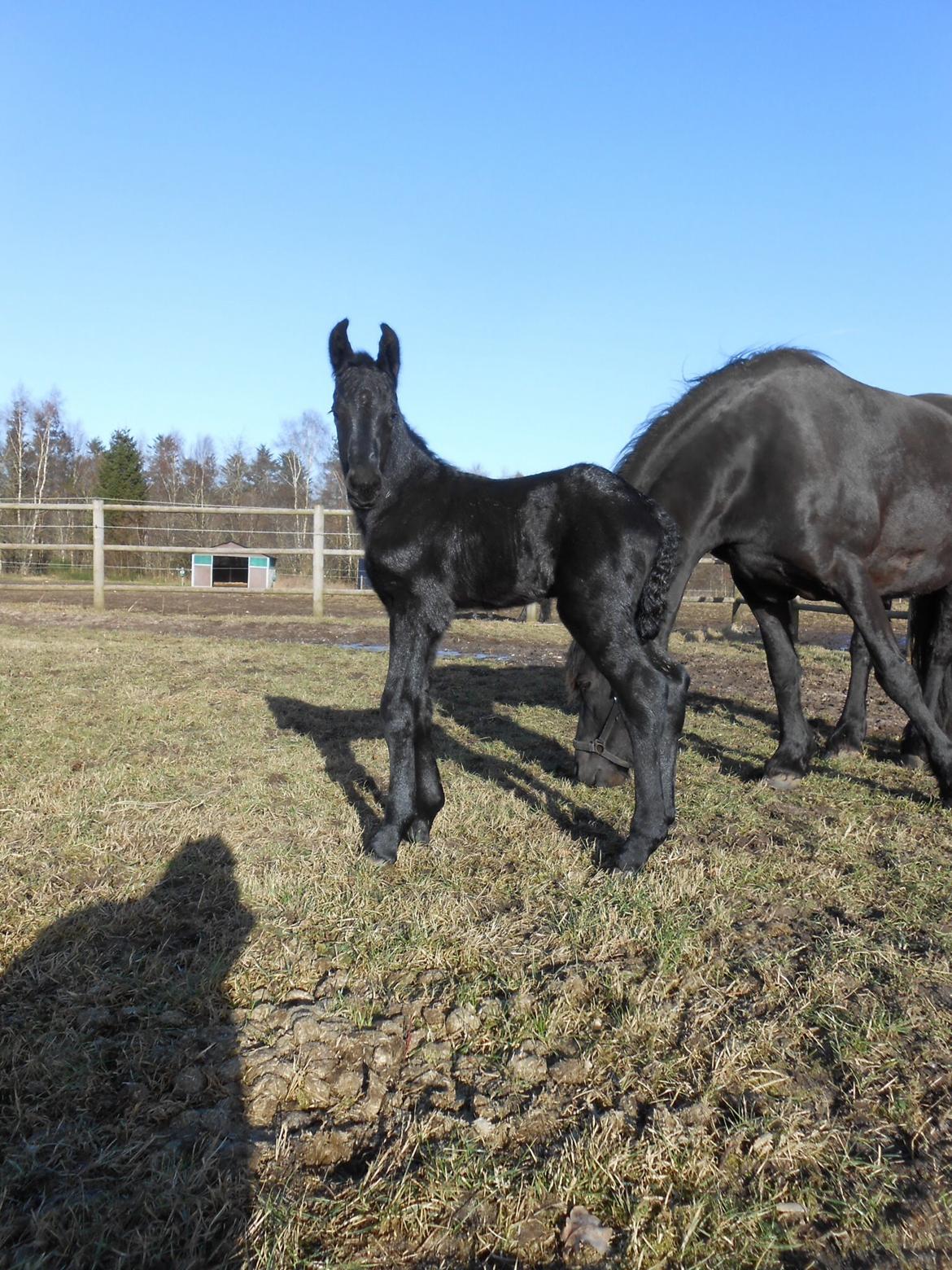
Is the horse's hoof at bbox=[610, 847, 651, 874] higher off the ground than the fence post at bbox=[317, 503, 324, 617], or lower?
lower

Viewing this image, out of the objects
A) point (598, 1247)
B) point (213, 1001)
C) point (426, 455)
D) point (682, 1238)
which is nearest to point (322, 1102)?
point (213, 1001)

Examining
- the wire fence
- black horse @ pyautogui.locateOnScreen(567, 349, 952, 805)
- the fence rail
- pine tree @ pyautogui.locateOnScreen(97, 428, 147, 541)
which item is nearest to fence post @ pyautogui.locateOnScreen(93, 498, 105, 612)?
the fence rail

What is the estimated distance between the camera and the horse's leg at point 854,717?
20.5 feet

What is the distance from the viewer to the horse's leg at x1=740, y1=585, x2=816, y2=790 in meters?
5.22

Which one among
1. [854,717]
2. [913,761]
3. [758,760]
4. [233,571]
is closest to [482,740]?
[758,760]

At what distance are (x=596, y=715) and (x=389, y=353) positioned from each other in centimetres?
219

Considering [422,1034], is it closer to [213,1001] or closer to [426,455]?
[213,1001]

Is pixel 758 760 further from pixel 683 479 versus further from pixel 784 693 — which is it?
pixel 683 479

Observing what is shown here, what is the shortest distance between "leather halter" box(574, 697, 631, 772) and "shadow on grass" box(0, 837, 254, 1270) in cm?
222

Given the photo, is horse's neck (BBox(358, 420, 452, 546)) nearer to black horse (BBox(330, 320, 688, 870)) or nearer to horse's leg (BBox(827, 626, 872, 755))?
black horse (BBox(330, 320, 688, 870))

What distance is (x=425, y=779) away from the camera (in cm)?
391

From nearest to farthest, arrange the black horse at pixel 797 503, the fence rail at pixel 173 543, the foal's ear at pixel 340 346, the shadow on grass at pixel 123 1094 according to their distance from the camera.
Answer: the shadow on grass at pixel 123 1094 → the foal's ear at pixel 340 346 → the black horse at pixel 797 503 → the fence rail at pixel 173 543

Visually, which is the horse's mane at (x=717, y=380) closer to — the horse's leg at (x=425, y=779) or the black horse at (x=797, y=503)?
the black horse at (x=797, y=503)

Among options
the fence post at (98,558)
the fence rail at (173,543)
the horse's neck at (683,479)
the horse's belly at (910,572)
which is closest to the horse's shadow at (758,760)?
the horse's belly at (910,572)
